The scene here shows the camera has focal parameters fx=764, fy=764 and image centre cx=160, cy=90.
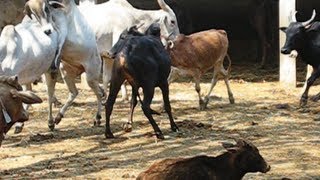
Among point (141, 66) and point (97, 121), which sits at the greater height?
point (141, 66)

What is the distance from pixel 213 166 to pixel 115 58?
309 cm

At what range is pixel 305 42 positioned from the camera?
13.0 m

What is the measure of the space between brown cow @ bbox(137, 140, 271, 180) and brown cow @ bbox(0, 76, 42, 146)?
1.19 meters

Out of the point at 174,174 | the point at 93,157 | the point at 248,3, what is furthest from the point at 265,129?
the point at 248,3

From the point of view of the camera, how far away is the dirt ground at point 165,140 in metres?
8.20

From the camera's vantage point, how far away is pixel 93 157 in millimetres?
8820

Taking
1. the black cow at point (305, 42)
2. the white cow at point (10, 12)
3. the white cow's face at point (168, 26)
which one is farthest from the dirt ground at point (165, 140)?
the white cow at point (10, 12)

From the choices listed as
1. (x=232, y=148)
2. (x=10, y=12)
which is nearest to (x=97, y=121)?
(x=232, y=148)

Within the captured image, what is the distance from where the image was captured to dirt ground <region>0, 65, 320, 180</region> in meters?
8.20

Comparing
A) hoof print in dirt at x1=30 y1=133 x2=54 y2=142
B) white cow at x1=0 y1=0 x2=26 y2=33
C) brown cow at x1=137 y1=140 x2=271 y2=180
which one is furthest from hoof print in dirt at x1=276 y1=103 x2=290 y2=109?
white cow at x1=0 y1=0 x2=26 y2=33

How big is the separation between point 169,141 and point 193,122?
1321mm

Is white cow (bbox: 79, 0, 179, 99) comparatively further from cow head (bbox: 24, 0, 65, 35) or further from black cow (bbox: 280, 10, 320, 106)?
cow head (bbox: 24, 0, 65, 35)

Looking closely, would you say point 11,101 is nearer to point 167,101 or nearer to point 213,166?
point 213,166

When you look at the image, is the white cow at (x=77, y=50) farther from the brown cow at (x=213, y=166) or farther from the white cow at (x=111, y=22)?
the brown cow at (x=213, y=166)
